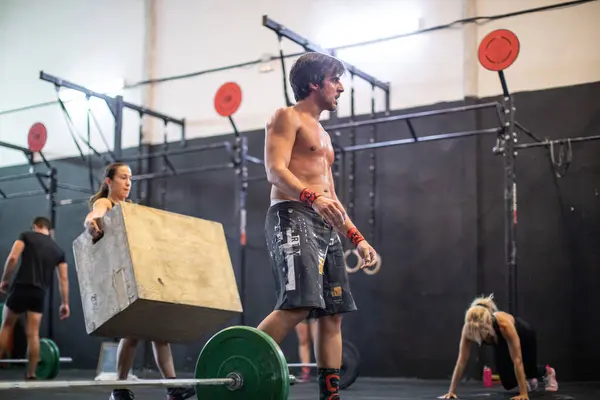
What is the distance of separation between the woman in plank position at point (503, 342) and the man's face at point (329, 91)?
6.46ft

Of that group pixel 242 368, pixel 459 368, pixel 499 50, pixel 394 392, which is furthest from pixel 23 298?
pixel 499 50

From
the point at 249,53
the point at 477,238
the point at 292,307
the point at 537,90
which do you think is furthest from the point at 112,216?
the point at 249,53

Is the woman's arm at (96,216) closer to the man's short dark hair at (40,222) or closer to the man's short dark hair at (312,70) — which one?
the man's short dark hair at (312,70)

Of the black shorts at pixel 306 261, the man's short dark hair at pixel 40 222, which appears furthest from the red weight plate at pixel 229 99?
the black shorts at pixel 306 261

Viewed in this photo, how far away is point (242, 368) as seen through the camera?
207 cm

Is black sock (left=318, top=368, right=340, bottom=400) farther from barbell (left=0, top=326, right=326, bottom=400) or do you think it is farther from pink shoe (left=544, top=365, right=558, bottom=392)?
pink shoe (left=544, top=365, right=558, bottom=392)

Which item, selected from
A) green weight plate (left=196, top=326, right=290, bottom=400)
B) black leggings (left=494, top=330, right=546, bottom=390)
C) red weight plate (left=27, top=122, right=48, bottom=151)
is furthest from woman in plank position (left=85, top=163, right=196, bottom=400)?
red weight plate (left=27, top=122, right=48, bottom=151)

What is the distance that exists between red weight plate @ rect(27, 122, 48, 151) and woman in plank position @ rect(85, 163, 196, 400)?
368cm

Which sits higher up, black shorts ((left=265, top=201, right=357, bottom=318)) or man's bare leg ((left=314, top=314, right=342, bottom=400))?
black shorts ((left=265, top=201, right=357, bottom=318))

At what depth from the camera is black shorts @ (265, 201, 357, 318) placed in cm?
208

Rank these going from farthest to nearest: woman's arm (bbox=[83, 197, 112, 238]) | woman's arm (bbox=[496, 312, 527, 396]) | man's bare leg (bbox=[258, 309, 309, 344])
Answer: woman's arm (bbox=[496, 312, 527, 396]), woman's arm (bbox=[83, 197, 112, 238]), man's bare leg (bbox=[258, 309, 309, 344])

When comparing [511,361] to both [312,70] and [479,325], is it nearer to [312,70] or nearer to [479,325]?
[479,325]

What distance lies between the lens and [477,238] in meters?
5.41

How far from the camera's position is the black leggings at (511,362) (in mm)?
4062
